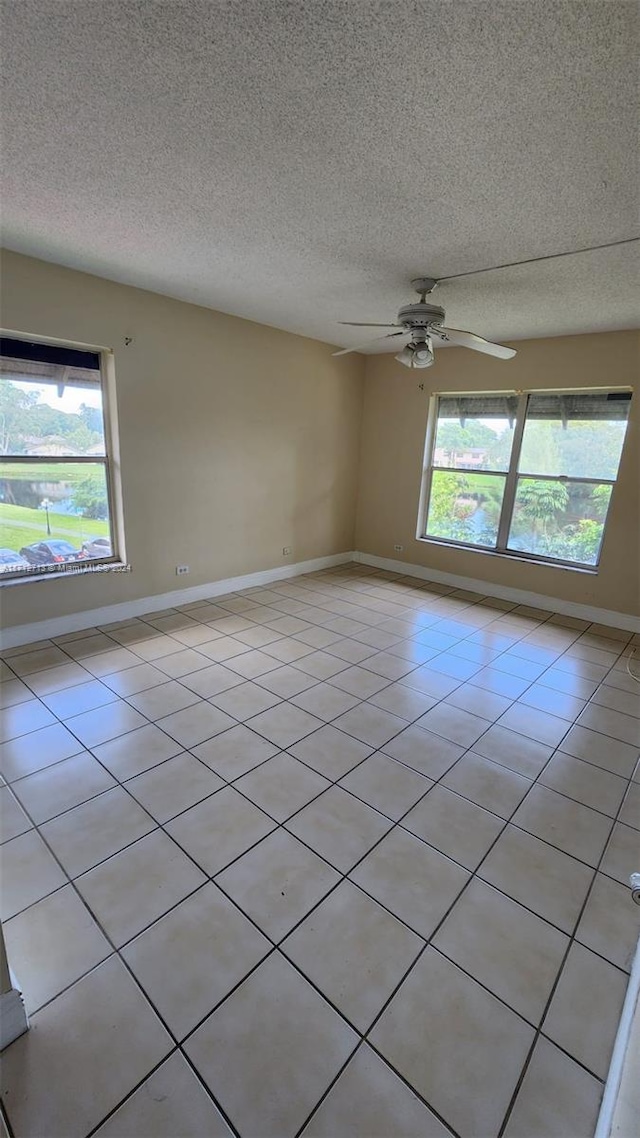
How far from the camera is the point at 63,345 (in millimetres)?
3400

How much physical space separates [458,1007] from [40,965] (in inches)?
49.3

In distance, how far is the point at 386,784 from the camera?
2258 mm

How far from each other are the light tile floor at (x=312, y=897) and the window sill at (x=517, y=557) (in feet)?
5.17

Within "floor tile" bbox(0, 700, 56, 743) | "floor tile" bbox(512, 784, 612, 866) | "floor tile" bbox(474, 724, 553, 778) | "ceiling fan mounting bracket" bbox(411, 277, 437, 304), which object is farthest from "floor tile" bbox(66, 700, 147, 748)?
"ceiling fan mounting bracket" bbox(411, 277, 437, 304)

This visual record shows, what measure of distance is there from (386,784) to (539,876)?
27.7 inches

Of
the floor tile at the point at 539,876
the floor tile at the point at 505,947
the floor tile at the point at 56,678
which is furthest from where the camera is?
the floor tile at the point at 56,678

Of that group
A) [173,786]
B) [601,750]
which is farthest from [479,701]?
[173,786]

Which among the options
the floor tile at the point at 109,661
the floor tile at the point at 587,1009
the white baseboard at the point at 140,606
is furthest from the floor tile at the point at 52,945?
the white baseboard at the point at 140,606

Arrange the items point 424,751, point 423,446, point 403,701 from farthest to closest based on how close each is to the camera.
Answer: point 423,446, point 403,701, point 424,751

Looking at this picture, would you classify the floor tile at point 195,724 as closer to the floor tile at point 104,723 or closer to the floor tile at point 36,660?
the floor tile at point 104,723

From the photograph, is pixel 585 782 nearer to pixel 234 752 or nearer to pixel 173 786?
pixel 234 752

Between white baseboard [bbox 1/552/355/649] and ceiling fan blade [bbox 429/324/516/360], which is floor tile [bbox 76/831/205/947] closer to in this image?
white baseboard [bbox 1/552/355/649]

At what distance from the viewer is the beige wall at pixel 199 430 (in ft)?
11.2

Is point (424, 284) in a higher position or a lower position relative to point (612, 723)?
higher
